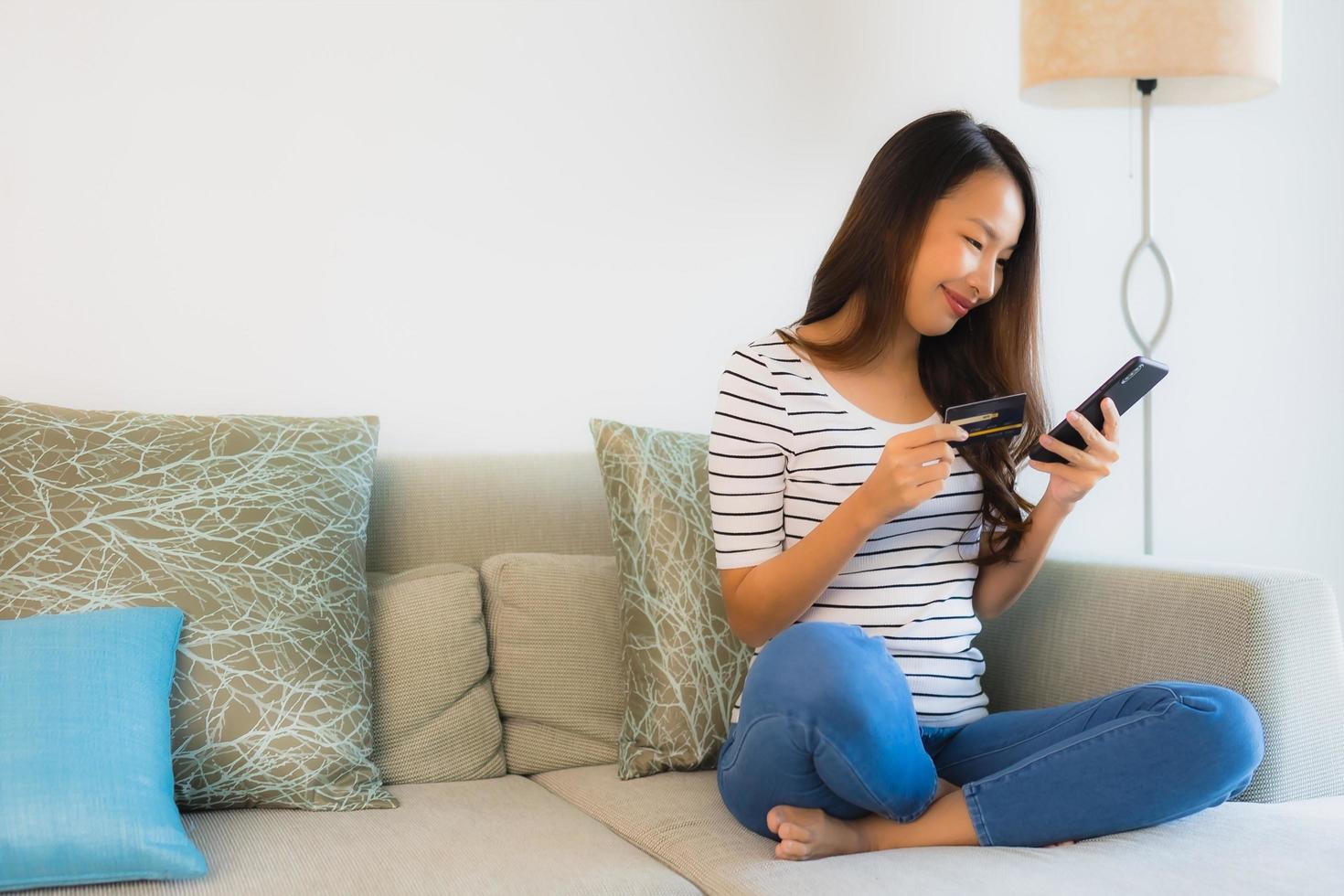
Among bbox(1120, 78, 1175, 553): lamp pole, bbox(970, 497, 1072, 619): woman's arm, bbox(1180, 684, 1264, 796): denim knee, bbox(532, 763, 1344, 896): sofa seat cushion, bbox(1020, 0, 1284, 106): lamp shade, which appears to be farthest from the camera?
bbox(1120, 78, 1175, 553): lamp pole

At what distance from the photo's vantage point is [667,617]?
5.68 ft

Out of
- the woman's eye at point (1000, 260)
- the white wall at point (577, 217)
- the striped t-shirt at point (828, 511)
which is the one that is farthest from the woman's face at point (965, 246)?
the white wall at point (577, 217)

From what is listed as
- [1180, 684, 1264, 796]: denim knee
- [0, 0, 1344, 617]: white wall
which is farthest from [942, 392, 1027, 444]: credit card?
[0, 0, 1344, 617]: white wall

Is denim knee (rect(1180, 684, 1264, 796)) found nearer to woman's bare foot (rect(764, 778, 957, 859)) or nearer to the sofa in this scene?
the sofa

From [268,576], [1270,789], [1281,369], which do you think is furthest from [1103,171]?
[268,576]

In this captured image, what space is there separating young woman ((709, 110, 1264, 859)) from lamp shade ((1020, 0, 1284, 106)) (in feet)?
2.32

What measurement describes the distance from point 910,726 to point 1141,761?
24 cm

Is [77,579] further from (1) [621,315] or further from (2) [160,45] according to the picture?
(1) [621,315]

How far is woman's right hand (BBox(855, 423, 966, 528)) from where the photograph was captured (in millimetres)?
1369

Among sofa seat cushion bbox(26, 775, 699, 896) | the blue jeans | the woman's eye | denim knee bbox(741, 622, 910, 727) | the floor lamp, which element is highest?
the floor lamp

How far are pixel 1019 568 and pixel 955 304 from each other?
14.2 inches

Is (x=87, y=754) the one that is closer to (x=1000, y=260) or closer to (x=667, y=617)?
(x=667, y=617)

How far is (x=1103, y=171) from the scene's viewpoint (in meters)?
2.71

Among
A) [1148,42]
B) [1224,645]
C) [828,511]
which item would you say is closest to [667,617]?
[828,511]
